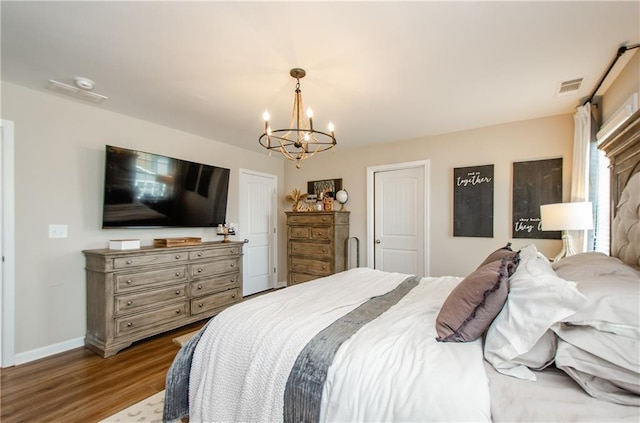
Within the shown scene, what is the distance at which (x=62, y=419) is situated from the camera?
181 cm

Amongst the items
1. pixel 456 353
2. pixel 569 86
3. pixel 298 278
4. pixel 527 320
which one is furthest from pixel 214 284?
pixel 569 86

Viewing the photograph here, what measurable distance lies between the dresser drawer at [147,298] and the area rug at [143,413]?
41.9 inches

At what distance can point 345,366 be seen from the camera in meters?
1.13

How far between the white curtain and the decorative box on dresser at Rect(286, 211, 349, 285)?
2717 millimetres

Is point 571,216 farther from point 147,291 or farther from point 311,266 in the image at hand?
point 147,291

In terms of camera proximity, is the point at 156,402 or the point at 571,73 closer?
the point at 156,402

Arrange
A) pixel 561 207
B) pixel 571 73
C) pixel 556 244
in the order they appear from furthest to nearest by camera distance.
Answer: pixel 556 244 → pixel 561 207 → pixel 571 73

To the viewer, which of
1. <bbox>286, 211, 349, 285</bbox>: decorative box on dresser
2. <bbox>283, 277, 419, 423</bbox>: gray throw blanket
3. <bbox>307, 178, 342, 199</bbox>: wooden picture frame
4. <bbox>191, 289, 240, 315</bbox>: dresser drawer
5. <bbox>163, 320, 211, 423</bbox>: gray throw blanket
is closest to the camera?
<bbox>283, 277, 419, 423</bbox>: gray throw blanket

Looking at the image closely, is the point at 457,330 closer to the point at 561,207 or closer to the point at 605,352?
the point at 605,352

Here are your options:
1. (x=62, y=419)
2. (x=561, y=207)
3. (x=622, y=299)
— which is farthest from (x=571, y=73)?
(x=62, y=419)

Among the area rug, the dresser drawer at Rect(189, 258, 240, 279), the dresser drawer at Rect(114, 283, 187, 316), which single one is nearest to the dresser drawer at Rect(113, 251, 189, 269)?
the dresser drawer at Rect(189, 258, 240, 279)

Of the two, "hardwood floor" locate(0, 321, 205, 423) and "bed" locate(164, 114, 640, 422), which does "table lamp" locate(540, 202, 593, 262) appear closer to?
"bed" locate(164, 114, 640, 422)

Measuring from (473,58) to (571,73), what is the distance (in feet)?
3.10

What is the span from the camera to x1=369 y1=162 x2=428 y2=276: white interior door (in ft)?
13.4
